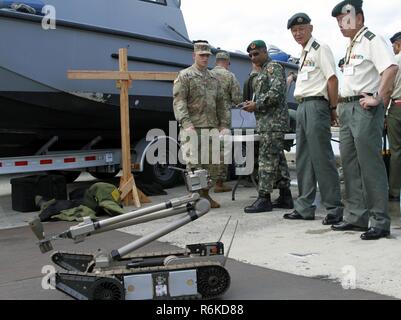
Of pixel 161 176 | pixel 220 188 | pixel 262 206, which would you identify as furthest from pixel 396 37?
pixel 161 176

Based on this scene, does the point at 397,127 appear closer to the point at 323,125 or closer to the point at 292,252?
the point at 323,125

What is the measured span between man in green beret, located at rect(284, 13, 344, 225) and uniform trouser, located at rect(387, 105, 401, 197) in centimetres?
143

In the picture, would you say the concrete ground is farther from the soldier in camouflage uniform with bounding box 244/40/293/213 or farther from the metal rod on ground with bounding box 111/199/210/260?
the metal rod on ground with bounding box 111/199/210/260

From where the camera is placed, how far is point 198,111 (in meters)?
5.75

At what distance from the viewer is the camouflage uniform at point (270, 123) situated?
17.6ft

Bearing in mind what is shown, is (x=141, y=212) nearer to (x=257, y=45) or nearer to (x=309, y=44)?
(x=309, y=44)

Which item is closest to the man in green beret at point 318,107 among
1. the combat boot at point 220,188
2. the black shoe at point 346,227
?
the black shoe at point 346,227

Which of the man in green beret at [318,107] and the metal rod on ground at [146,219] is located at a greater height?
the man in green beret at [318,107]

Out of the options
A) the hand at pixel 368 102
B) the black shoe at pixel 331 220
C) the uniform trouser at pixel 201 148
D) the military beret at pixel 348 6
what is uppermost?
the military beret at pixel 348 6

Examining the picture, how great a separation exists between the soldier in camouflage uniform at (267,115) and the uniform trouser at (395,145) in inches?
51.5

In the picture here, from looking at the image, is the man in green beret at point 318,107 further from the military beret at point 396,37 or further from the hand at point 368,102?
the military beret at point 396,37

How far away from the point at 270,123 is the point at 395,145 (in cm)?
155
